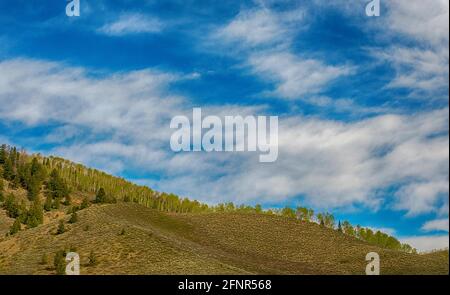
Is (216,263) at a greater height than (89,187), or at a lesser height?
lesser

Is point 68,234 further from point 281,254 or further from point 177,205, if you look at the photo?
point 177,205

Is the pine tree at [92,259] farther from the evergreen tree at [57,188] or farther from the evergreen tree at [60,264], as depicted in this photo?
the evergreen tree at [57,188]

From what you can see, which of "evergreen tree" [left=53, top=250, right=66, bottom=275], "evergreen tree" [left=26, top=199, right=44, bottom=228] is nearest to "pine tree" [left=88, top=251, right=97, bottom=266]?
"evergreen tree" [left=53, top=250, right=66, bottom=275]

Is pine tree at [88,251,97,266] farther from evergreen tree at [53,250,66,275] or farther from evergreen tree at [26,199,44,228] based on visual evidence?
evergreen tree at [26,199,44,228]

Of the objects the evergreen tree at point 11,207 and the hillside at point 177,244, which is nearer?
the hillside at point 177,244

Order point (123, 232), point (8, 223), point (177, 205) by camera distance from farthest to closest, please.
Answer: point (177, 205) < point (8, 223) < point (123, 232)

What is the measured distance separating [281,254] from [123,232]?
24.8 meters

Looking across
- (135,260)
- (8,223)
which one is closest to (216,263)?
(135,260)

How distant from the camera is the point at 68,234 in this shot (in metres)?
70.7

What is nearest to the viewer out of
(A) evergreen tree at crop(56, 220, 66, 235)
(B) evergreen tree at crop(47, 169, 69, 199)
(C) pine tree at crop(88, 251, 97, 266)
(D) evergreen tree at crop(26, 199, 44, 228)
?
(C) pine tree at crop(88, 251, 97, 266)

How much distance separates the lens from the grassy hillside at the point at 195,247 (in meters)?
57.2

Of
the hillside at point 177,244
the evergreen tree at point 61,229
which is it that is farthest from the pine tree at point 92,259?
the evergreen tree at point 61,229

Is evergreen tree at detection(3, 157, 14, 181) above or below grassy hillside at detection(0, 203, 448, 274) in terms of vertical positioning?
above

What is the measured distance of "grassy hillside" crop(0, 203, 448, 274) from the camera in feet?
188
